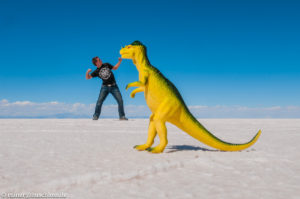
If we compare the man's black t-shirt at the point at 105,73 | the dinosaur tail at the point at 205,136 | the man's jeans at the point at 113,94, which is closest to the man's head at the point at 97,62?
the man's black t-shirt at the point at 105,73

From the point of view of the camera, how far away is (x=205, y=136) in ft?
9.23

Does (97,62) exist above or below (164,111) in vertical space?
above

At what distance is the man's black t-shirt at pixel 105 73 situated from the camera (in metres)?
7.73

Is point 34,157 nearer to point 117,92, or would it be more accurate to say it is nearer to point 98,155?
point 98,155

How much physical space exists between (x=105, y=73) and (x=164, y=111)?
530 cm

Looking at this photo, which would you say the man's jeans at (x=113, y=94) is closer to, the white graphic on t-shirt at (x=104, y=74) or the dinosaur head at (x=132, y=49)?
the white graphic on t-shirt at (x=104, y=74)

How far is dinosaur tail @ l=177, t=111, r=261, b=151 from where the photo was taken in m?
2.78

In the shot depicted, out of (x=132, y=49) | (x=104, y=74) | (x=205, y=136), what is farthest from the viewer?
(x=104, y=74)

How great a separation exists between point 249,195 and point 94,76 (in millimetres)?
6733

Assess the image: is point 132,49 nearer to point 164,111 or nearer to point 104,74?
point 164,111

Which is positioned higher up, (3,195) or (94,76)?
(94,76)

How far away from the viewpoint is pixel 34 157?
2402mm

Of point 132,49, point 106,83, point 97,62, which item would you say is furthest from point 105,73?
point 132,49

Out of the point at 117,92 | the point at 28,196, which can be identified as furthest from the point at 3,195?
the point at 117,92
